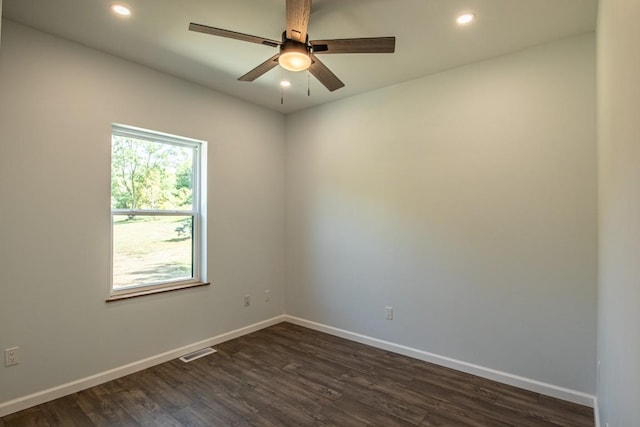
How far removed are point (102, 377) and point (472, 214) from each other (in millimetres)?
3548

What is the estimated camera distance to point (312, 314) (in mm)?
4207

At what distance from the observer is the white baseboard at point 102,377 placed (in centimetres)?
238

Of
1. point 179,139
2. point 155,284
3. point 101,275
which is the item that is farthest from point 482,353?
point 179,139

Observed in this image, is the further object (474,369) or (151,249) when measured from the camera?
(151,249)

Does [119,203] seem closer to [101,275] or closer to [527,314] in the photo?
[101,275]

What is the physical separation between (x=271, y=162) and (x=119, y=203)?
1.89 meters

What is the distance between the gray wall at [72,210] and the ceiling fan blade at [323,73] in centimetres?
171

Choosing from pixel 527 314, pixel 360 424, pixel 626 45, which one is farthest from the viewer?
pixel 527 314

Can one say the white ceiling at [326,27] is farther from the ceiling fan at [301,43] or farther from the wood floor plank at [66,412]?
the wood floor plank at [66,412]

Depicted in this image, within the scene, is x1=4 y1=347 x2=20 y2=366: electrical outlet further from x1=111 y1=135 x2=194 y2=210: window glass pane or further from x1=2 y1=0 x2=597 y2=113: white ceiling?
x1=2 y1=0 x2=597 y2=113: white ceiling

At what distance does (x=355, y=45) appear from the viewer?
2068mm

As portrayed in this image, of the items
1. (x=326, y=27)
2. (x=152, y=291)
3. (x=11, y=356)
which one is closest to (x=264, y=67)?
(x=326, y=27)

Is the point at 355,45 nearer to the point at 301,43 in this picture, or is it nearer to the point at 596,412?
the point at 301,43

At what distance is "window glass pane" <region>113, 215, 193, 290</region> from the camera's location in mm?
3059
